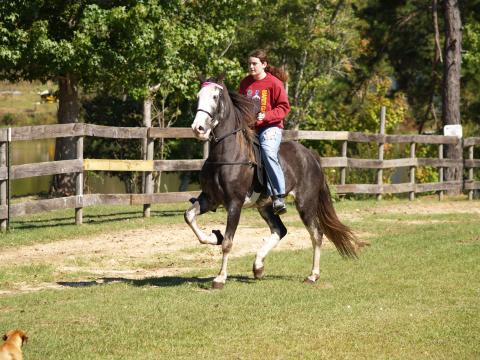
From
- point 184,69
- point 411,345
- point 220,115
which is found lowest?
point 411,345

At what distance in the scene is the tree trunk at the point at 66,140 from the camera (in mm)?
24969

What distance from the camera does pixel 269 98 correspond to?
11.0 metres

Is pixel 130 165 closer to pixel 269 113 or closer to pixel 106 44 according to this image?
pixel 106 44

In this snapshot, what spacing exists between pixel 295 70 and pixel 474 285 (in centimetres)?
2296

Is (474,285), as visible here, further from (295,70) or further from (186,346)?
(295,70)

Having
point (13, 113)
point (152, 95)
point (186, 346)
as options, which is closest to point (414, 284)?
point (186, 346)

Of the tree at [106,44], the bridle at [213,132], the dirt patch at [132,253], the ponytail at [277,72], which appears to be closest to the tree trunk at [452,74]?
the tree at [106,44]

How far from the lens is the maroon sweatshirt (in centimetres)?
1094

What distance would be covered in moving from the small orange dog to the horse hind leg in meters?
5.19

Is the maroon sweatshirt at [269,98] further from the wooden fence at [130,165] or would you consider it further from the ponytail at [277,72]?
the wooden fence at [130,165]

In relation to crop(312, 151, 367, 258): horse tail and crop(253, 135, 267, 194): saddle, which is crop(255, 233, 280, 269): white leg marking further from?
crop(312, 151, 367, 258): horse tail

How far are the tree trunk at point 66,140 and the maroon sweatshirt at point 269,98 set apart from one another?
1456cm

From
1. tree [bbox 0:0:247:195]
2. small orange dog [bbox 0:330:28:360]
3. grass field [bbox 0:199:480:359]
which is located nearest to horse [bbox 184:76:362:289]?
grass field [bbox 0:199:480:359]

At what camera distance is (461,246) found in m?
14.6
